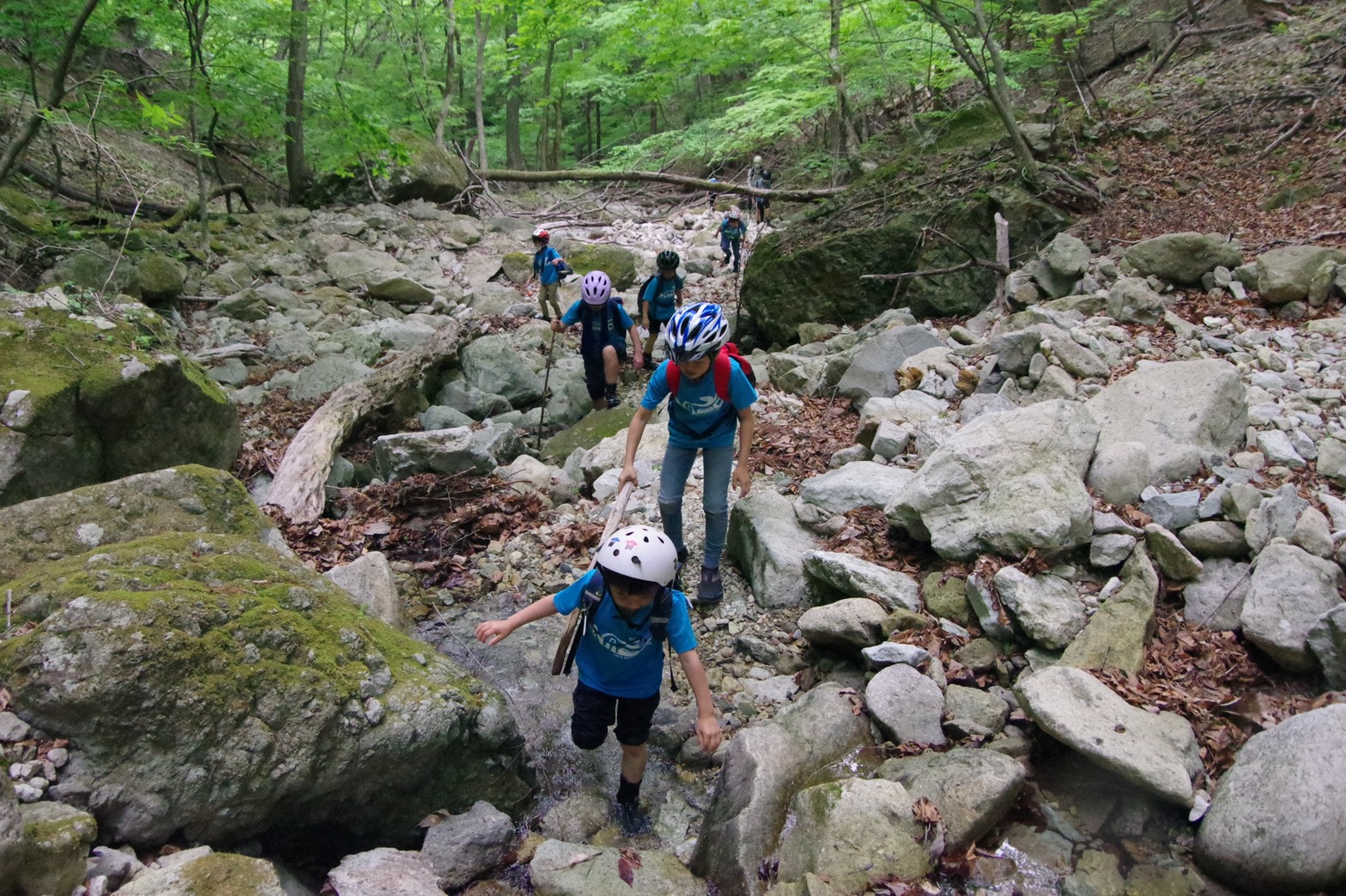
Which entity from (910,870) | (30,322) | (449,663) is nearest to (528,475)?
(449,663)

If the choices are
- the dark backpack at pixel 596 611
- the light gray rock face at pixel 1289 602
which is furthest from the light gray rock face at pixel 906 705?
the light gray rock face at pixel 1289 602

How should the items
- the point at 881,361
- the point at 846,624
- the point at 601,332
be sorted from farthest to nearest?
the point at 601,332
the point at 881,361
the point at 846,624

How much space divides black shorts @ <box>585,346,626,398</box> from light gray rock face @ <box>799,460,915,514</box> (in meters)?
3.95

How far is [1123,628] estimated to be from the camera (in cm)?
386

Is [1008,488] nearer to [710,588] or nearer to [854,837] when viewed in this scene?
[710,588]

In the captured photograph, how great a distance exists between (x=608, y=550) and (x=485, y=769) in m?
1.32

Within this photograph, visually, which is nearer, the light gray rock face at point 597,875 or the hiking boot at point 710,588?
the light gray rock face at point 597,875

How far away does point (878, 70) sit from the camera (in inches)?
543

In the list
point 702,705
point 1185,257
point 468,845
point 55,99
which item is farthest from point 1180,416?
point 55,99

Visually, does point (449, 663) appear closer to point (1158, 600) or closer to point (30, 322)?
point (1158, 600)

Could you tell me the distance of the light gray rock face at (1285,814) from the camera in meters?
2.60

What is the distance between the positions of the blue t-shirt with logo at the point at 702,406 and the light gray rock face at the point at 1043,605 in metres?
1.85

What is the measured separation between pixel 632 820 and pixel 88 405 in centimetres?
512

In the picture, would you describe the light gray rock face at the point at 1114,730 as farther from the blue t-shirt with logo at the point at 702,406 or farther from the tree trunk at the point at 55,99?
the tree trunk at the point at 55,99
